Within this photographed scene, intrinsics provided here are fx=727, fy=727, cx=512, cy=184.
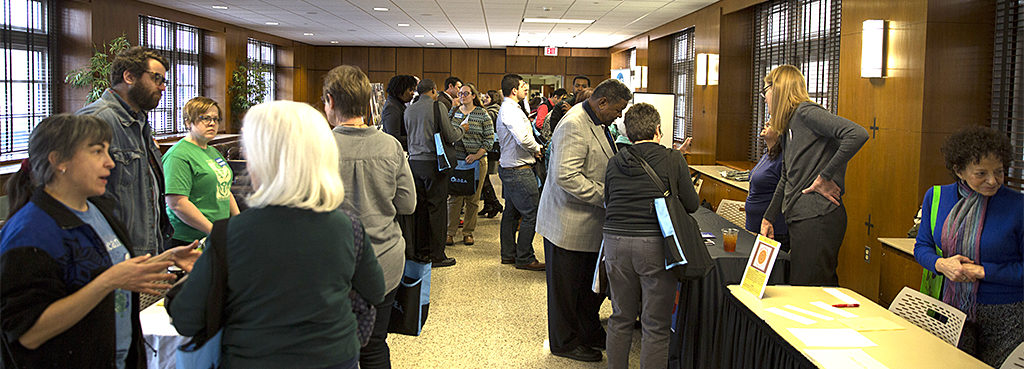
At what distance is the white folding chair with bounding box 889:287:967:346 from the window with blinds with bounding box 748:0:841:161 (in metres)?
3.66

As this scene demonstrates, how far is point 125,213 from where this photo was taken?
2740 millimetres

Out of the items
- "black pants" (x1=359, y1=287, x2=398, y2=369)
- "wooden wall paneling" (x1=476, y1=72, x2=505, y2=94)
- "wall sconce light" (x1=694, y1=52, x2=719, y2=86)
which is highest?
"wooden wall paneling" (x1=476, y1=72, x2=505, y2=94)

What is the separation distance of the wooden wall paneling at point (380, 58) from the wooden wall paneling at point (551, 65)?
446 cm

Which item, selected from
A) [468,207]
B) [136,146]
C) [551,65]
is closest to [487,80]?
[551,65]

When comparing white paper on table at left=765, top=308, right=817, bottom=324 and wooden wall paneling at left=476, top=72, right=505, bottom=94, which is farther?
wooden wall paneling at left=476, top=72, right=505, bottom=94

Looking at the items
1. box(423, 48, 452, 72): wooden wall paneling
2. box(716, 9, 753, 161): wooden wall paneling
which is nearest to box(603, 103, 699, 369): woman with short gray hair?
box(716, 9, 753, 161): wooden wall paneling

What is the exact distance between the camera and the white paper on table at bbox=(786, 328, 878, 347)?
2.55 m

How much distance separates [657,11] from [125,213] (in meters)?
9.19

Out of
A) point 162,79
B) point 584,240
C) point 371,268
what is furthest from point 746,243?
point 162,79

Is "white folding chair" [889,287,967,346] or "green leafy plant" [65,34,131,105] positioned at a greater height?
"green leafy plant" [65,34,131,105]

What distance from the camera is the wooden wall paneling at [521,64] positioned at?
21844 mm

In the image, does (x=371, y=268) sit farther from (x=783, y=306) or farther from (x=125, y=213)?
(x=783, y=306)

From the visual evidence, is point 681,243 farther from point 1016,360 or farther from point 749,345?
point 1016,360

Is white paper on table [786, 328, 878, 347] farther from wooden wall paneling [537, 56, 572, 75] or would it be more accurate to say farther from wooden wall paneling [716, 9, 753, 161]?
wooden wall paneling [537, 56, 572, 75]
